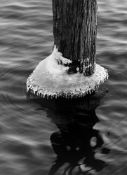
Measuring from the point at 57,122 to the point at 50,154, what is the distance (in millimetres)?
665

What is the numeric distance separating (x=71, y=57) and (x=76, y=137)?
3.37 feet

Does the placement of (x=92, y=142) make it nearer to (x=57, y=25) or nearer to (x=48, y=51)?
(x=57, y=25)

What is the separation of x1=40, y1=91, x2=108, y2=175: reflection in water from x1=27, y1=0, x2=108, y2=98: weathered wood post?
0.23 metres

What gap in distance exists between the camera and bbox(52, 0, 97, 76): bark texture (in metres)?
5.61

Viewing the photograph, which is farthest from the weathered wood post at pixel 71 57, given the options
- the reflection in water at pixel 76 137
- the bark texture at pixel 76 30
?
the reflection in water at pixel 76 137

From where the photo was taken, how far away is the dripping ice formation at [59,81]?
6055mm

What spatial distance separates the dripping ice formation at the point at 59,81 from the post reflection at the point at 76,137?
231mm

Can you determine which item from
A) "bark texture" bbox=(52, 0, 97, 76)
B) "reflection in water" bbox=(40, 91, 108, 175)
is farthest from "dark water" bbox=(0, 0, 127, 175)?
"bark texture" bbox=(52, 0, 97, 76)

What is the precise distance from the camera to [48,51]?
783cm

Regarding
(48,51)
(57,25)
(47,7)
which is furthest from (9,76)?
(47,7)

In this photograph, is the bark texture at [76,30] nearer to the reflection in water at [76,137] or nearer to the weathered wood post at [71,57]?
the weathered wood post at [71,57]

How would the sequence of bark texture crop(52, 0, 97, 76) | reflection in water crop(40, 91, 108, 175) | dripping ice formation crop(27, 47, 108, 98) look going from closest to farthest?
reflection in water crop(40, 91, 108, 175) < bark texture crop(52, 0, 97, 76) < dripping ice formation crop(27, 47, 108, 98)

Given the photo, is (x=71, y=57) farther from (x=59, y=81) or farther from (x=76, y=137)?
(x=76, y=137)

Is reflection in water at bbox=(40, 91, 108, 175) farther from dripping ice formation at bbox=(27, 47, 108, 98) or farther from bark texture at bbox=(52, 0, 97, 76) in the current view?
bark texture at bbox=(52, 0, 97, 76)
